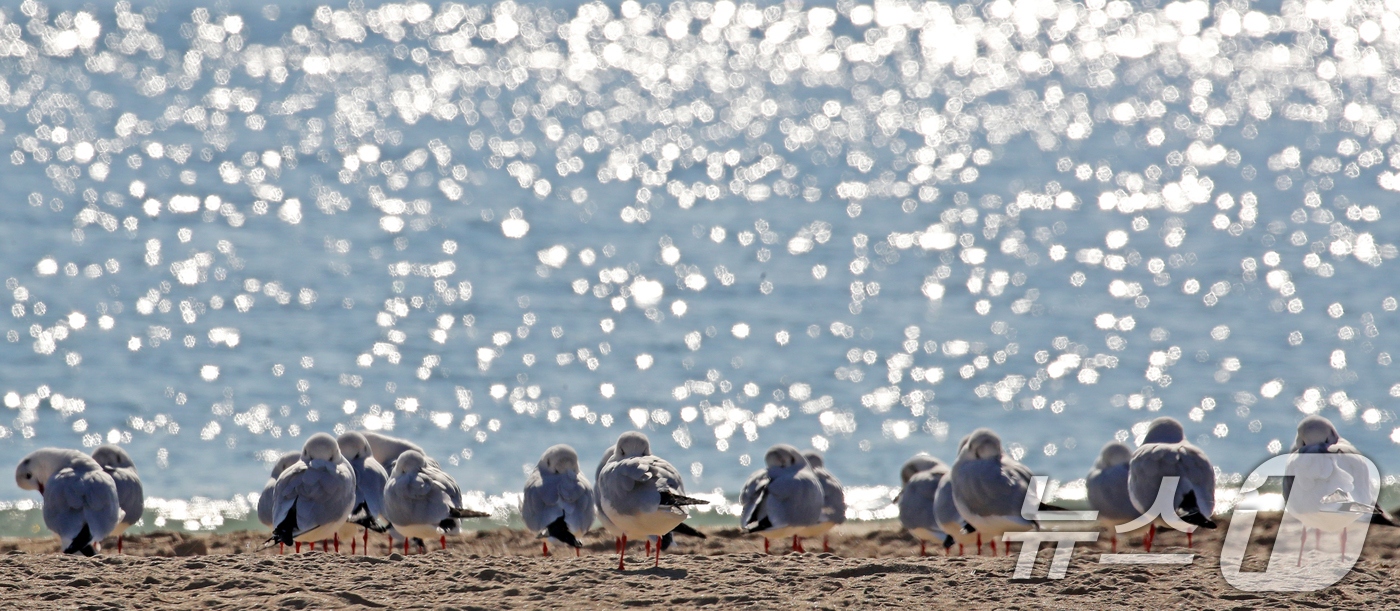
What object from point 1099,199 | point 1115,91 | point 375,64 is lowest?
point 1099,199

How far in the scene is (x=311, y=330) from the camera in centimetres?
2125

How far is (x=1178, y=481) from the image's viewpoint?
9.76 meters

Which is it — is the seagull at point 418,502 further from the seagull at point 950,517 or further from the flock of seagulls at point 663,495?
the seagull at point 950,517

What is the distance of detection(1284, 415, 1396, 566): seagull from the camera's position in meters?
9.08

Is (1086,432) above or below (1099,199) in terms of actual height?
below

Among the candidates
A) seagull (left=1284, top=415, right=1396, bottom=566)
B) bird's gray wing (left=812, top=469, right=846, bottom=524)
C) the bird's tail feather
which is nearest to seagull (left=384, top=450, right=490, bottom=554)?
the bird's tail feather

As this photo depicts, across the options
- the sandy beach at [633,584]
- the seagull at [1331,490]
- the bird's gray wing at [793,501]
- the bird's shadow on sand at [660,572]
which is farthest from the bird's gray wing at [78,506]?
the seagull at [1331,490]

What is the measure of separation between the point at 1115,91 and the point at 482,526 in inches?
1283

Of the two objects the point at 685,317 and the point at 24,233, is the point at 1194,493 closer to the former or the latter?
the point at 685,317

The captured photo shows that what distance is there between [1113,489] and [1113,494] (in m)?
0.04

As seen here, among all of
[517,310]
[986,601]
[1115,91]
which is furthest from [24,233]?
[1115,91]

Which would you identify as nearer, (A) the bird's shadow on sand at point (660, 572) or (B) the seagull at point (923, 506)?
(A) the bird's shadow on sand at point (660, 572)

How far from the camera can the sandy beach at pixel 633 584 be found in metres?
7.56

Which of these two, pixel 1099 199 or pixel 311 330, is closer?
pixel 311 330
